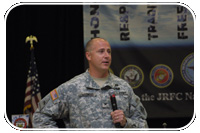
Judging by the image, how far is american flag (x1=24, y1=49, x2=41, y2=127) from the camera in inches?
141

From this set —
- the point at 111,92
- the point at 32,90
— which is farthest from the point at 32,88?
the point at 111,92

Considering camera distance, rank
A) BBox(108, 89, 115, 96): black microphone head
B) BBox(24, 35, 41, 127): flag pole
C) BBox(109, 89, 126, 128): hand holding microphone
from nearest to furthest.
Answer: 1. BBox(109, 89, 126, 128): hand holding microphone
2. BBox(108, 89, 115, 96): black microphone head
3. BBox(24, 35, 41, 127): flag pole

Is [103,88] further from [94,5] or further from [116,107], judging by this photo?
[94,5]

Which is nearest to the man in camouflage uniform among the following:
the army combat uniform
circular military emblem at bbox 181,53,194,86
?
the army combat uniform

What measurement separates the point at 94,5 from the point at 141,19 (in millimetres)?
643

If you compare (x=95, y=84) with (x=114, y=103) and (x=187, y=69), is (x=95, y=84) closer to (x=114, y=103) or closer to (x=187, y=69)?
(x=114, y=103)

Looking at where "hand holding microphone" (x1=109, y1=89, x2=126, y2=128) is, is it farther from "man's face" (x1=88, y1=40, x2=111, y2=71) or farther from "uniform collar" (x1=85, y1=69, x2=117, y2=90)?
"man's face" (x1=88, y1=40, x2=111, y2=71)

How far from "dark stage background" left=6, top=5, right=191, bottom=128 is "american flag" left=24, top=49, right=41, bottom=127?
11 centimetres

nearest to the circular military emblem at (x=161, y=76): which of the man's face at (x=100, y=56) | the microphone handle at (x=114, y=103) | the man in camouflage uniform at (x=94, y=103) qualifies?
the man in camouflage uniform at (x=94, y=103)

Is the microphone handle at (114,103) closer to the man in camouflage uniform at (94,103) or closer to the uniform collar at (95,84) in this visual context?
the man in camouflage uniform at (94,103)

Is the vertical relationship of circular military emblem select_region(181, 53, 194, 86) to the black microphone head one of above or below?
above

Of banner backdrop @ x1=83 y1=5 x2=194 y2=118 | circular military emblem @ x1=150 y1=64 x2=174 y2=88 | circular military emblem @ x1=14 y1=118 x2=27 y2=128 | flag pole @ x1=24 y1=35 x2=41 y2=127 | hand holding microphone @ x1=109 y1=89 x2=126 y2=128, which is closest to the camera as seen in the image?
hand holding microphone @ x1=109 y1=89 x2=126 y2=128

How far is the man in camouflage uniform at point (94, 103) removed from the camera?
2297 mm

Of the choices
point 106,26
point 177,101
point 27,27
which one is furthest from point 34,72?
point 177,101
